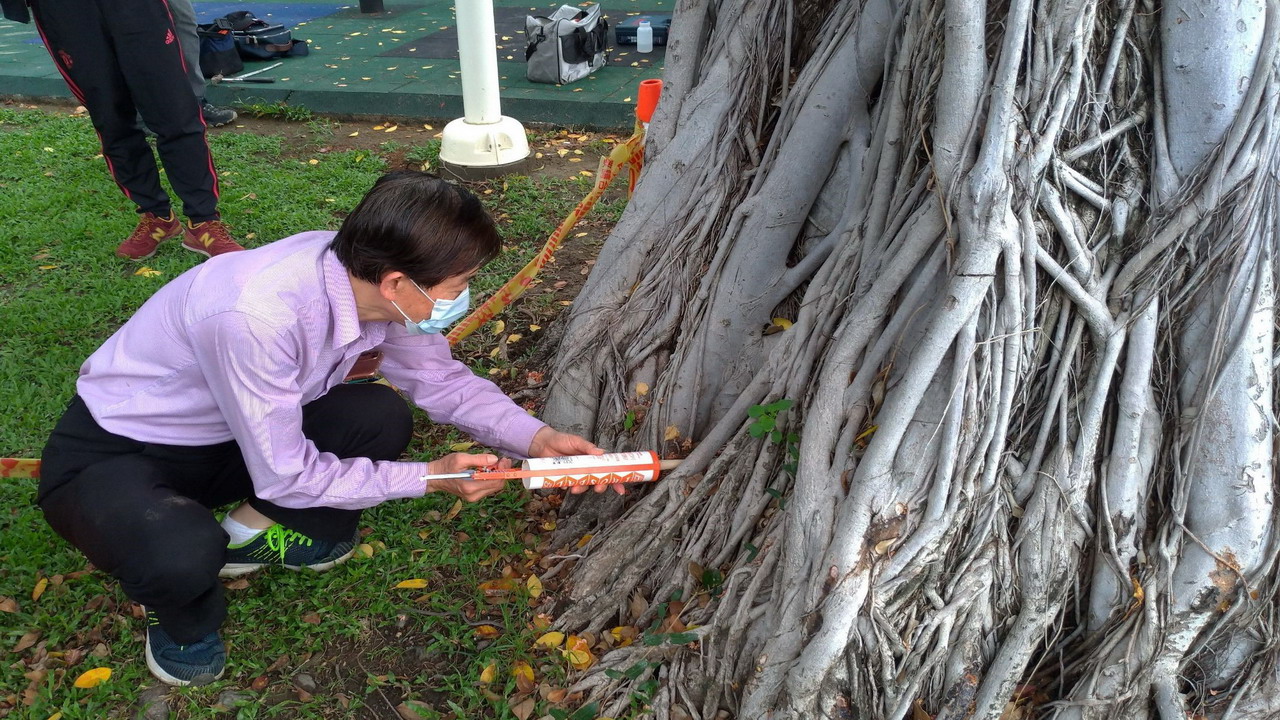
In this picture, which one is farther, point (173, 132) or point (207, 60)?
point (207, 60)

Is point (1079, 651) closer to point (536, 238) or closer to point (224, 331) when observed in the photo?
point (224, 331)

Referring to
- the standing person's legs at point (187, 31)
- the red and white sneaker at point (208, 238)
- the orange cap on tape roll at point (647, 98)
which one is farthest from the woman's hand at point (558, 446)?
the standing person's legs at point (187, 31)

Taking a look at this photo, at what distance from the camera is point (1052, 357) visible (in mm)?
1981

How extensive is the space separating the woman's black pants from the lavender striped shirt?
0.23 ft

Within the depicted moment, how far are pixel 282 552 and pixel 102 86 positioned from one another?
284 cm

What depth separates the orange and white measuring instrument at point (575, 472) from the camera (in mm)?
2436

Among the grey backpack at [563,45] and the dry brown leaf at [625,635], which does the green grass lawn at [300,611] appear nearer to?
the dry brown leaf at [625,635]

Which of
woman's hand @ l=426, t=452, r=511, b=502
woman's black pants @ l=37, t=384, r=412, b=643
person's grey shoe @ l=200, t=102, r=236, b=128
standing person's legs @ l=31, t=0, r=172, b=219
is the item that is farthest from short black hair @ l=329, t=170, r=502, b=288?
person's grey shoe @ l=200, t=102, r=236, b=128

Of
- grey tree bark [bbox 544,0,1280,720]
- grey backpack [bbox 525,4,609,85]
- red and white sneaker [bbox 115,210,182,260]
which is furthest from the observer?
grey backpack [bbox 525,4,609,85]

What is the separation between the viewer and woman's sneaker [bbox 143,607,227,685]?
2.49 m

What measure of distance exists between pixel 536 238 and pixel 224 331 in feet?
9.67

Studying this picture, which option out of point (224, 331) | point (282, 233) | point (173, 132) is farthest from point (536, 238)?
point (224, 331)

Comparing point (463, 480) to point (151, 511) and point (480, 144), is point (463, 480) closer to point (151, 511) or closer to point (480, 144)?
point (151, 511)

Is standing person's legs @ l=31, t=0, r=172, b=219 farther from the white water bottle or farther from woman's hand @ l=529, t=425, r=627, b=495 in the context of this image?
the white water bottle
